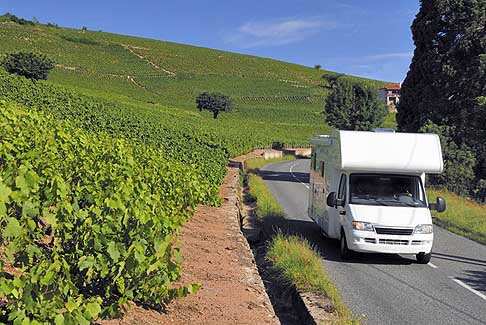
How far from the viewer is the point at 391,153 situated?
12469mm

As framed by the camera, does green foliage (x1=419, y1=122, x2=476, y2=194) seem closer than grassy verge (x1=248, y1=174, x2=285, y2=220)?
No

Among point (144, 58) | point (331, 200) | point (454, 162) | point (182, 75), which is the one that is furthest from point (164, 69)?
point (331, 200)

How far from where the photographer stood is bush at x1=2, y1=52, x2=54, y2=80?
51291 mm

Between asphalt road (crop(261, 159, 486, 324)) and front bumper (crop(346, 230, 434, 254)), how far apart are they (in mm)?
407

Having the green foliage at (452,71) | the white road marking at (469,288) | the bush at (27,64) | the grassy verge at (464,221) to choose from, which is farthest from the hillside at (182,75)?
the white road marking at (469,288)

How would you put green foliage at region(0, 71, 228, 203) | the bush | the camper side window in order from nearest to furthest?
1. the camper side window
2. green foliage at region(0, 71, 228, 203)
3. the bush

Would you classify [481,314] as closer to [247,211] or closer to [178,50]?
[247,211]

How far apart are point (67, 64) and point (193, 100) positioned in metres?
26.8

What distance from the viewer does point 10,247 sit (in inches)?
161

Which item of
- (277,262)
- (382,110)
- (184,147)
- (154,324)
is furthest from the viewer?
(382,110)

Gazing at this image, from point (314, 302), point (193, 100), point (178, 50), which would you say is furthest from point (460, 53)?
point (178, 50)

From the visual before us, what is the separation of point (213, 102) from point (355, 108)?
40.3 meters

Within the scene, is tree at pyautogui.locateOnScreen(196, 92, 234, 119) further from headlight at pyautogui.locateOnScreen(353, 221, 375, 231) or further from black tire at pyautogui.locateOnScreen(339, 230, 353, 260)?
headlight at pyautogui.locateOnScreen(353, 221, 375, 231)

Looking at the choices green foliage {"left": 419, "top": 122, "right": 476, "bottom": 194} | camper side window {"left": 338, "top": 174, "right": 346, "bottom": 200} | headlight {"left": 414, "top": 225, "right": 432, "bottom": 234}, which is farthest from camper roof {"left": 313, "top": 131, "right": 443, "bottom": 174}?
green foliage {"left": 419, "top": 122, "right": 476, "bottom": 194}
